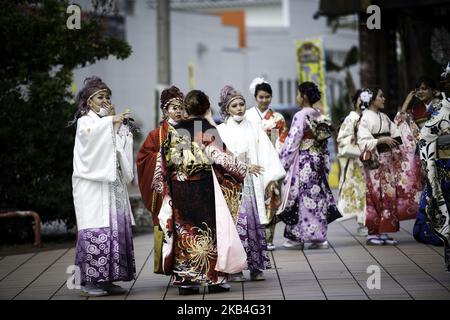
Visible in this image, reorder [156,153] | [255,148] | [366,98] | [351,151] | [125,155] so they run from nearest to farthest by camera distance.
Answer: [125,155] < [156,153] < [255,148] < [366,98] < [351,151]

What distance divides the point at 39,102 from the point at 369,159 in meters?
4.42

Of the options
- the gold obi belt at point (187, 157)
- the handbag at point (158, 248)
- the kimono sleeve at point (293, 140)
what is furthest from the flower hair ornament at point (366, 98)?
the handbag at point (158, 248)

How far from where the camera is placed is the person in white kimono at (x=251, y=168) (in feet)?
33.3

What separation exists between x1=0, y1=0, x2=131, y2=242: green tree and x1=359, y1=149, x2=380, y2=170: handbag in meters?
→ 3.80

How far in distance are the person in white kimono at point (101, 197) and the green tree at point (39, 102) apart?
3979 mm

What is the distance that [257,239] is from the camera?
10.2m

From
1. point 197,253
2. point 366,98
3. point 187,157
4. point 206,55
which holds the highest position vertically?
point 206,55

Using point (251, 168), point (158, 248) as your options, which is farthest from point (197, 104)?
point (158, 248)

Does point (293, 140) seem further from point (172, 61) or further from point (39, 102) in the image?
point (172, 61)

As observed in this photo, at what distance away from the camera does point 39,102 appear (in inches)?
551

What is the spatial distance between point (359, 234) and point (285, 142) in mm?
2135

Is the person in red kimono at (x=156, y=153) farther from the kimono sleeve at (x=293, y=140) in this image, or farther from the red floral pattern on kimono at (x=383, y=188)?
the red floral pattern on kimono at (x=383, y=188)
